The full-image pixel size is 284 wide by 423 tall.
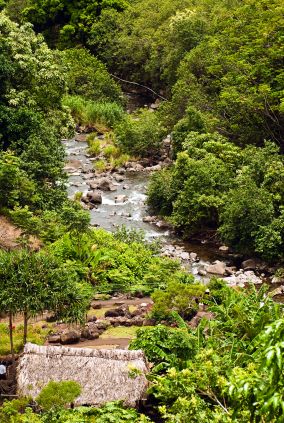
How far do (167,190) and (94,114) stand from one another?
37.3 ft

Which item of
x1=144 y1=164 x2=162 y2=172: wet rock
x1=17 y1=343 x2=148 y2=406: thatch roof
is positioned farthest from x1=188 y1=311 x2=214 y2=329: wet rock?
x1=144 y1=164 x2=162 y2=172: wet rock

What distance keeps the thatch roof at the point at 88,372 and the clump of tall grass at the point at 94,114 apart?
81.6ft

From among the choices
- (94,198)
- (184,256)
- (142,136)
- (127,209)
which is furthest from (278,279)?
(142,136)

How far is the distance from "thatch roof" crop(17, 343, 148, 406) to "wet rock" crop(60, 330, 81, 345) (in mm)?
2192

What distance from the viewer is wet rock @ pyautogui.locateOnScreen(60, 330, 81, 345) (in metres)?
13.9

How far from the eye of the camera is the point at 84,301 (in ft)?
41.7

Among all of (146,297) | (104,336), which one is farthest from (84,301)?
(146,297)

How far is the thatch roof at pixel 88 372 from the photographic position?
10.9 meters

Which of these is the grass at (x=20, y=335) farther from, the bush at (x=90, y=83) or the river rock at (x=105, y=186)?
the bush at (x=90, y=83)

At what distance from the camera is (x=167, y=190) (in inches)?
1018

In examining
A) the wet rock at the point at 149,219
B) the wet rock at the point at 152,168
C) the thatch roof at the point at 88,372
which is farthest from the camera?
the wet rock at the point at 152,168

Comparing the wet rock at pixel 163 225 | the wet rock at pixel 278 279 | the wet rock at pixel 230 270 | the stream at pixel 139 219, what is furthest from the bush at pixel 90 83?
the wet rock at pixel 278 279

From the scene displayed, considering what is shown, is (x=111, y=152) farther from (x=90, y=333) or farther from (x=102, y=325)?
(x=90, y=333)

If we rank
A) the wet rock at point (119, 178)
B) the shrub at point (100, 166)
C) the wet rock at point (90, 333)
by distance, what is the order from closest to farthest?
1. the wet rock at point (90, 333)
2. the wet rock at point (119, 178)
3. the shrub at point (100, 166)
